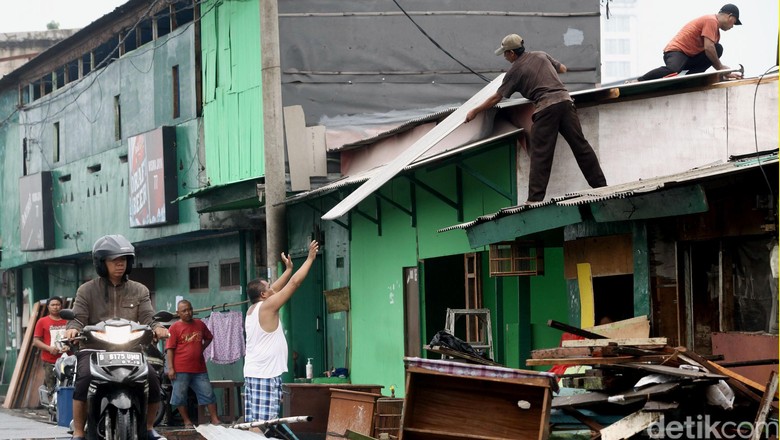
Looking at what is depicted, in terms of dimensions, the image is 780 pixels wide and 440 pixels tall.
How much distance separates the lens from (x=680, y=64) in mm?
14281

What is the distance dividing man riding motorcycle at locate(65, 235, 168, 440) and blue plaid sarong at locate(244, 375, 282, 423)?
1.95 meters

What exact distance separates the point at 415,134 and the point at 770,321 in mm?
6962

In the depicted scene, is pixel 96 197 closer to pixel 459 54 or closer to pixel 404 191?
pixel 459 54

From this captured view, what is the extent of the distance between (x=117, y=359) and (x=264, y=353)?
263 cm

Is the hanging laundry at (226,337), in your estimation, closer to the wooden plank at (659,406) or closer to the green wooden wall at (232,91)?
the green wooden wall at (232,91)

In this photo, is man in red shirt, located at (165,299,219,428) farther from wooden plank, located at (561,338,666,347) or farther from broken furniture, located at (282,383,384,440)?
wooden plank, located at (561,338,666,347)

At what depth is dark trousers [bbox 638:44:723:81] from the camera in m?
14.2

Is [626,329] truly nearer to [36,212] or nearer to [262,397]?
[262,397]

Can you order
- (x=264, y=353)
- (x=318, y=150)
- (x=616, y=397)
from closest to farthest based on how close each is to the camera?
(x=616, y=397), (x=264, y=353), (x=318, y=150)

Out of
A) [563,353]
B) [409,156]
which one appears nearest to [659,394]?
[563,353]

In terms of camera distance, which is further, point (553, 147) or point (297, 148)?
point (297, 148)

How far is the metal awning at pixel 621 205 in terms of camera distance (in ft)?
29.1

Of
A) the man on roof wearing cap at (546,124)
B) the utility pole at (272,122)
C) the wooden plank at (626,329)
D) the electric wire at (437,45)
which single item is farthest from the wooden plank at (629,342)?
the electric wire at (437,45)

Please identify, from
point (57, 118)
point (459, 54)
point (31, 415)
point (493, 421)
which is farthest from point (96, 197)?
point (493, 421)
